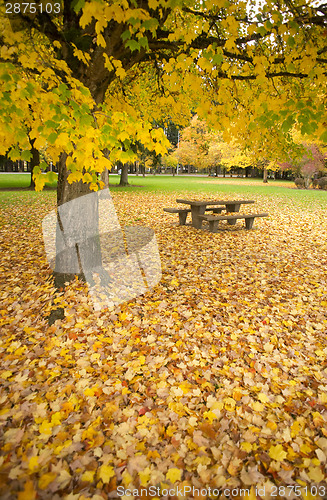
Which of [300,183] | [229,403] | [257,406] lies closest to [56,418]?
[229,403]

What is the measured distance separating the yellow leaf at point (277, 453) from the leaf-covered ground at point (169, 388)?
3 cm

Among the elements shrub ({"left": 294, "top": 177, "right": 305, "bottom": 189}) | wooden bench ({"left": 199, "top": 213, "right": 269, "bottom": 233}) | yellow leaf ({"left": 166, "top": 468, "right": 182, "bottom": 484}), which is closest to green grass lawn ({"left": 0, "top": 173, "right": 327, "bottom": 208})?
shrub ({"left": 294, "top": 177, "right": 305, "bottom": 189})

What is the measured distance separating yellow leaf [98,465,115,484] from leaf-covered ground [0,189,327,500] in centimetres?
1

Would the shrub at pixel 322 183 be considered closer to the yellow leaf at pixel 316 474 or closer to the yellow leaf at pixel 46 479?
the yellow leaf at pixel 316 474

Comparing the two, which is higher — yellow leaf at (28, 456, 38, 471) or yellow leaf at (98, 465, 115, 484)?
yellow leaf at (28, 456, 38, 471)

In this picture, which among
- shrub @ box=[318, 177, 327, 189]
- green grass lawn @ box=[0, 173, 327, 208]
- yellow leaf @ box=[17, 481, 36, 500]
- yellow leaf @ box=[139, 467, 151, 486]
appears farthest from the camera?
shrub @ box=[318, 177, 327, 189]

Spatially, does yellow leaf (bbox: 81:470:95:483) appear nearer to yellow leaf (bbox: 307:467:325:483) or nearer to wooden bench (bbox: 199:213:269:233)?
yellow leaf (bbox: 307:467:325:483)

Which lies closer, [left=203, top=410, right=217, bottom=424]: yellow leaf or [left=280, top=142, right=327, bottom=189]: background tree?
[left=203, top=410, right=217, bottom=424]: yellow leaf

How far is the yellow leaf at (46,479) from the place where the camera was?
1817 mm

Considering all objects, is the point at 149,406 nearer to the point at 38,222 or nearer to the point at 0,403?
the point at 0,403

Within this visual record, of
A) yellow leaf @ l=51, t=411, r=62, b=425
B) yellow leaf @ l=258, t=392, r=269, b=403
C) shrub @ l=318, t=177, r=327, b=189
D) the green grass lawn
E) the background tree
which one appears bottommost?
yellow leaf @ l=51, t=411, r=62, b=425

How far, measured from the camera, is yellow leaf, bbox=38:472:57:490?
182cm

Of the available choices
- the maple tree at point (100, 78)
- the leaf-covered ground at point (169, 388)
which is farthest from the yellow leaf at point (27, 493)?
the maple tree at point (100, 78)

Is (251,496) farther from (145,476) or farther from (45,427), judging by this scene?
(45,427)
